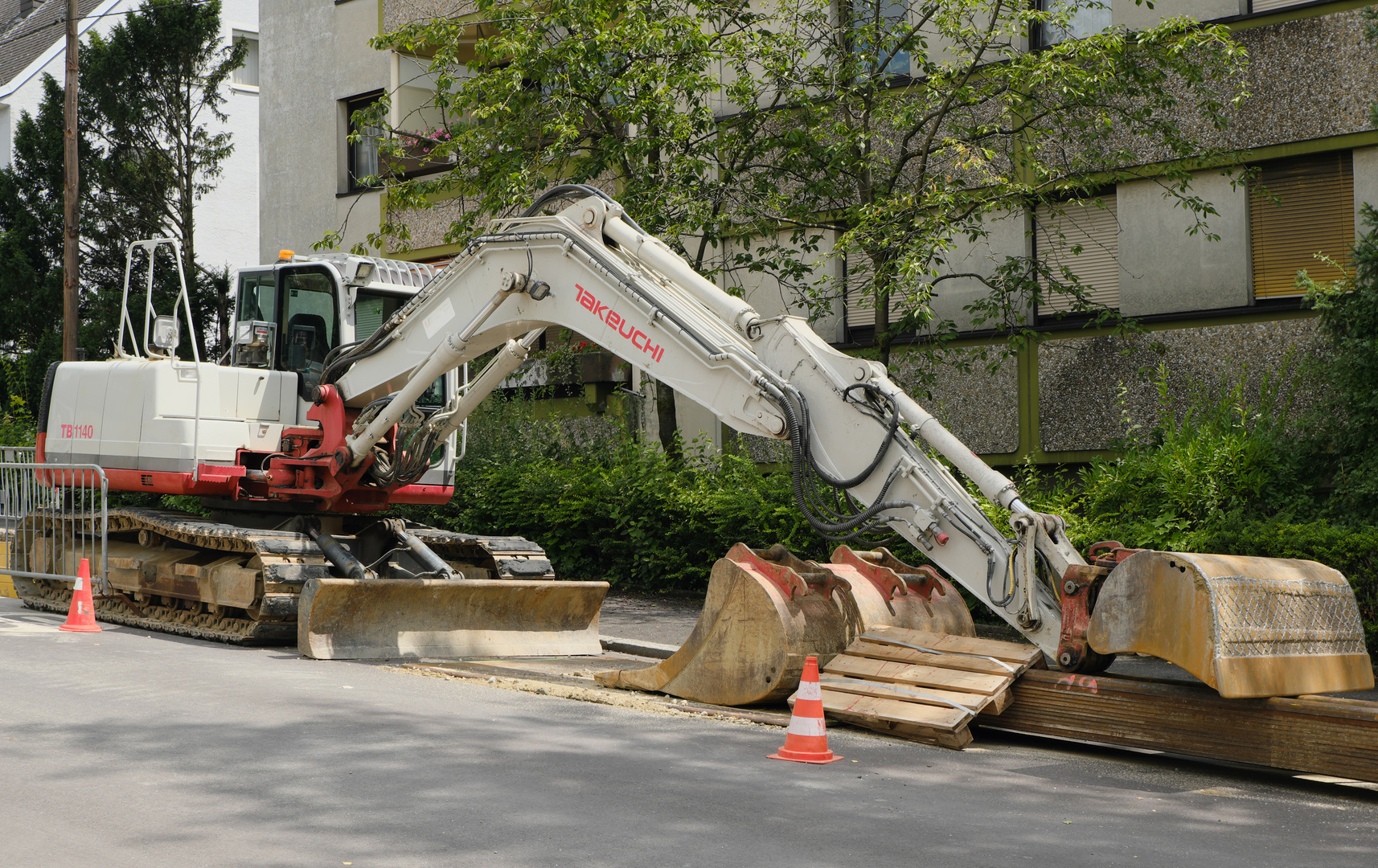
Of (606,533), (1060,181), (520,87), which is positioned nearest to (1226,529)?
(1060,181)

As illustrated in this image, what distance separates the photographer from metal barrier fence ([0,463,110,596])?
12.6 metres

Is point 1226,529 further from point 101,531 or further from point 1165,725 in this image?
point 101,531

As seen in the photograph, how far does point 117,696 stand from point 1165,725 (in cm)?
633

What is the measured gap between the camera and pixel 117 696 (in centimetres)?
828

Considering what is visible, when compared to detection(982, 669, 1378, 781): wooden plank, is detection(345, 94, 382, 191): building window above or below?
above

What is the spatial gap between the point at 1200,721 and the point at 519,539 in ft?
23.4

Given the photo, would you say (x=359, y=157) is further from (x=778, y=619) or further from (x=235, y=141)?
(x=778, y=619)

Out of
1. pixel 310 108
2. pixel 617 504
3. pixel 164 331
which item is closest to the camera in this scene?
pixel 164 331

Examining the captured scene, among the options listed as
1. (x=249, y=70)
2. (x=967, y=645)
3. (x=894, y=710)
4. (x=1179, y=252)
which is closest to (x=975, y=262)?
(x=1179, y=252)

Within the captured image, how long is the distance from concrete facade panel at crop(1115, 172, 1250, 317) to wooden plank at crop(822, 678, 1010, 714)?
8.72 meters

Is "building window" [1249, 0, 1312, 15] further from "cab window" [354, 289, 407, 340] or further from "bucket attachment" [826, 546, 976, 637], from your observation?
"cab window" [354, 289, 407, 340]

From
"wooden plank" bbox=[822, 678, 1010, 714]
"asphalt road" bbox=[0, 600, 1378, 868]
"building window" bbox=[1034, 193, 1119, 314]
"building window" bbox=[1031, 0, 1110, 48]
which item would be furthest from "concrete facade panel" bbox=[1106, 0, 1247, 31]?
"asphalt road" bbox=[0, 600, 1378, 868]

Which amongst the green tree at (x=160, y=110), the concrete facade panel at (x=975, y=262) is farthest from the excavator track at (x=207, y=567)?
the green tree at (x=160, y=110)

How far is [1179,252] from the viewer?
15.0 metres
